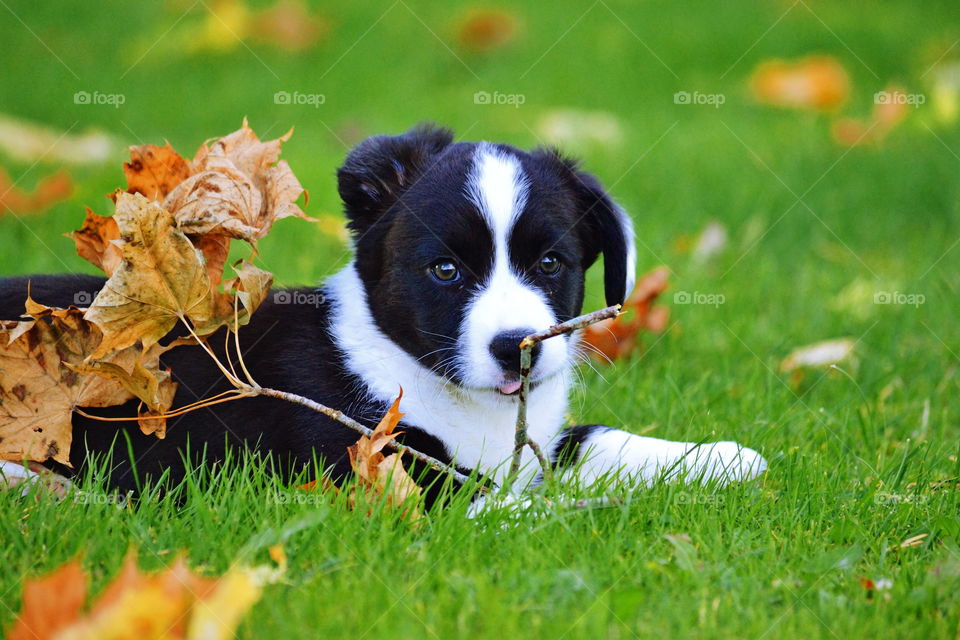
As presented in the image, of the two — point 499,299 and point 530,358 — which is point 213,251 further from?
point 530,358

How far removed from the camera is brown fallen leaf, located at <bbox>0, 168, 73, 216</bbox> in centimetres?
560

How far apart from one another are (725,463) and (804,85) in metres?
5.63

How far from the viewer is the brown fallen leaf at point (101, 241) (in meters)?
3.26

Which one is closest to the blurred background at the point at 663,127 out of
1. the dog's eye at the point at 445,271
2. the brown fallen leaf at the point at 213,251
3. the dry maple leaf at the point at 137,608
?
the brown fallen leaf at the point at 213,251

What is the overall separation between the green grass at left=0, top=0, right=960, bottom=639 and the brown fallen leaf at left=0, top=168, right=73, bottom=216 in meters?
0.10

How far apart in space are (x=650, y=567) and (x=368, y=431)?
2.89ft

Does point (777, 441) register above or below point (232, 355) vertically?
below

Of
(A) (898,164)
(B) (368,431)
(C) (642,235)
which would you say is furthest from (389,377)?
(A) (898,164)

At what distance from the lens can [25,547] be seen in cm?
254

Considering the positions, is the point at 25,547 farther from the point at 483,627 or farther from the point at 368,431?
the point at 483,627

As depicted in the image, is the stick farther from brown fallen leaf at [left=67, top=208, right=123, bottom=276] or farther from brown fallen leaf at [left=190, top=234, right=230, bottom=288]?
brown fallen leaf at [left=67, top=208, right=123, bottom=276]

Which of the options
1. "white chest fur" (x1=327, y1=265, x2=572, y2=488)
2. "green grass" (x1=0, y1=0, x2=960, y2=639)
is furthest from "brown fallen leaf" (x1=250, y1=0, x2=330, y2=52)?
"white chest fur" (x1=327, y1=265, x2=572, y2=488)

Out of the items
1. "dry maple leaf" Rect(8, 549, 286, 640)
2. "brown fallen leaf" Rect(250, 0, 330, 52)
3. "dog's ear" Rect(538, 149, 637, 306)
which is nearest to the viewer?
"dry maple leaf" Rect(8, 549, 286, 640)

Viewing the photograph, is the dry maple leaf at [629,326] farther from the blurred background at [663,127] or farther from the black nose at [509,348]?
the black nose at [509,348]
